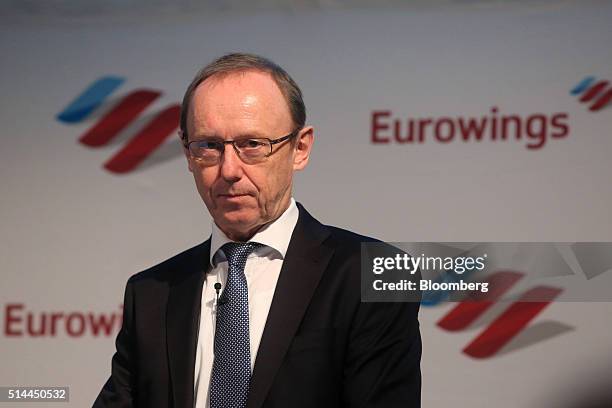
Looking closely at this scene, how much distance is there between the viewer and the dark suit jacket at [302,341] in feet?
5.01

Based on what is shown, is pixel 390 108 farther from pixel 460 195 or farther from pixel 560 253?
pixel 560 253

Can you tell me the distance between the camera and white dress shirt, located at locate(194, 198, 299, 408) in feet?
5.26

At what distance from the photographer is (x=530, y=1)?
124 inches

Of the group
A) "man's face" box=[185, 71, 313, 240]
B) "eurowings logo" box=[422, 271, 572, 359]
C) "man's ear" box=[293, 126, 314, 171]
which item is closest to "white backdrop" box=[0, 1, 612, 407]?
"eurowings logo" box=[422, 271, 572, 359]

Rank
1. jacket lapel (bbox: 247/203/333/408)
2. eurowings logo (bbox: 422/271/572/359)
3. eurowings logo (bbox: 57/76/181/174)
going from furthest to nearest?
eurowings logo (bbox: 57/76/181/174) < eurowings logo (bbox: 422/271/572/359) < jacket lapel (bbox: 247/203/333/408)

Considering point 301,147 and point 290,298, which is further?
point 301,147

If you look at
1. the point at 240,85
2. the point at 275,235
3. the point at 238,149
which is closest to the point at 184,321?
the point at 275,235

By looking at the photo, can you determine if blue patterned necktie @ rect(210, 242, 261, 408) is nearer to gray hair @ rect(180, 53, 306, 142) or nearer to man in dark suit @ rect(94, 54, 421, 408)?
man in dark suit @ rect(94, 54, 421, 408)

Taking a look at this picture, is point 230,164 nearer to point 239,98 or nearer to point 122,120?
point 239,98

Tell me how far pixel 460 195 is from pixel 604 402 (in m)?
0.83

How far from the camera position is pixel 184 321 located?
5.38 ft

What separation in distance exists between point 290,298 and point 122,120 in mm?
2108

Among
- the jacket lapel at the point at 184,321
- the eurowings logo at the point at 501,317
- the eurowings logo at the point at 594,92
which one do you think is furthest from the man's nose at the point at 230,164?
the eurowings logo at the point at 594,92

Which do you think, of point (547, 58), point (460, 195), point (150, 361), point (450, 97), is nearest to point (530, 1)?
point (547, 58)
